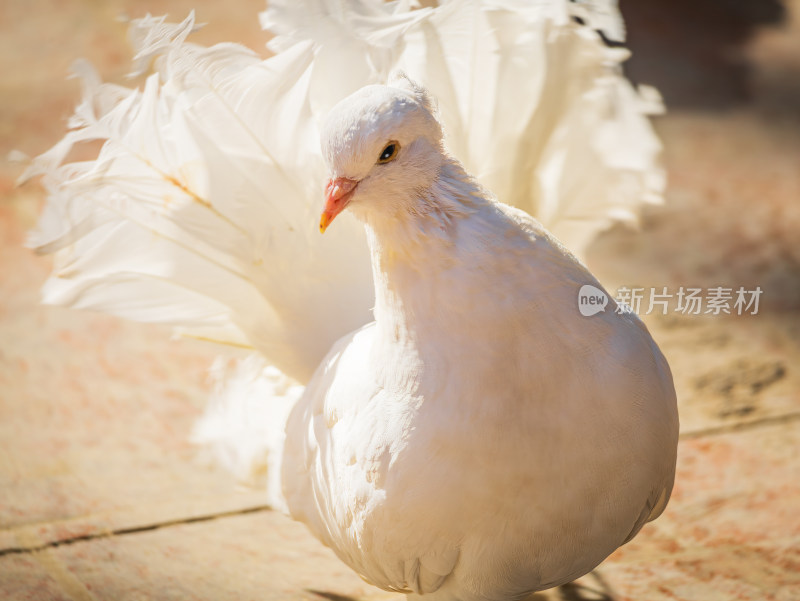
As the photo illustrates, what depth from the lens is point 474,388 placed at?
213 centimetres

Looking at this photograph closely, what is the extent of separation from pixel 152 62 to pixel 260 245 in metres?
0.65

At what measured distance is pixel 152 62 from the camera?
2768 mm

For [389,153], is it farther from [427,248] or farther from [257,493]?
[257,493]

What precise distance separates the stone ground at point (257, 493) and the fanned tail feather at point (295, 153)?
30.2 inches

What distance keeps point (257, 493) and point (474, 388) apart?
1688 mm

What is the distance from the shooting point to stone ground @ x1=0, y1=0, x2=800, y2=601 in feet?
9.93

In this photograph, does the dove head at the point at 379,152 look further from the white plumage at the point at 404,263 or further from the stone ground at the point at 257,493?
the stone ground at the point at 257,493

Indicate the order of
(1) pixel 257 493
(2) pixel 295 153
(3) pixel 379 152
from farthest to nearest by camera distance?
(1) pixel 257 493 → (2) pixel 295 153 → (3) pixel 379 152

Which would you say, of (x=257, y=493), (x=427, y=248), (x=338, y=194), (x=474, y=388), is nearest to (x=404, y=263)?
(x=427, y=248)

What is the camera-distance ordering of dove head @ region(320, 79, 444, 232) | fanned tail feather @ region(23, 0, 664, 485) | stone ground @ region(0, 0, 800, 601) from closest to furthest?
dove head @ region(320, 79, 444, 232)
fanned tail feather @ region(23, 0, 664, 485)
stone ground @ region(0, 0, 800, 601)

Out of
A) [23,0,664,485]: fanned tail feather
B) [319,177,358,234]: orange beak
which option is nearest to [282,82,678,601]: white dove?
[319,177,358,234]: orange beak

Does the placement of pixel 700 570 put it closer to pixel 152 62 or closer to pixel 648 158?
pixel 648 158

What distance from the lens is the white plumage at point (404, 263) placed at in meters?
2.11

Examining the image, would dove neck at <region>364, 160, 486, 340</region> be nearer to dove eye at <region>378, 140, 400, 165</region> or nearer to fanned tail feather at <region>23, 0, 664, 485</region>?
dove eye at <region>378, 140, 400, 165</region>
